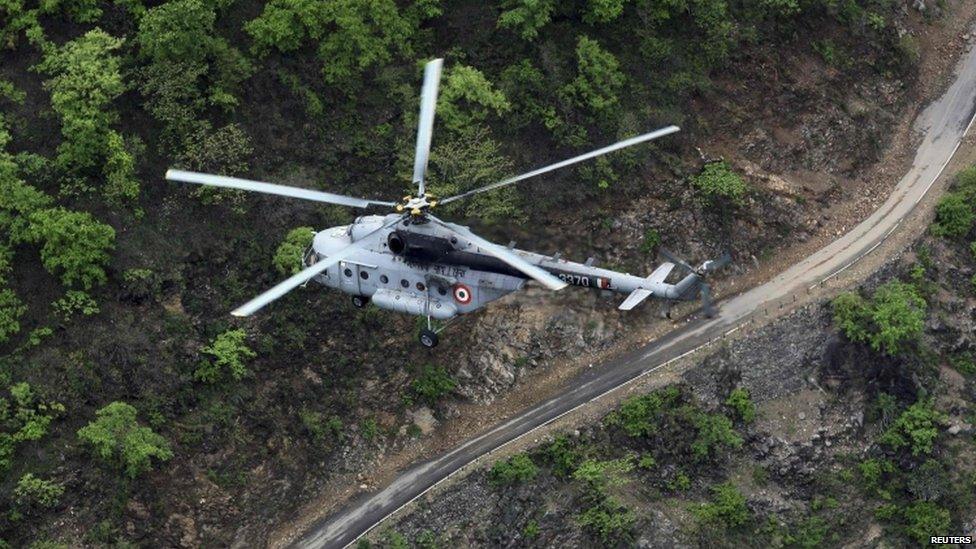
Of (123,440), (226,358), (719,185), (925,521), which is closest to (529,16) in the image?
(719,185)

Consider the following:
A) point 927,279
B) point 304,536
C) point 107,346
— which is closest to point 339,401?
point 304,536

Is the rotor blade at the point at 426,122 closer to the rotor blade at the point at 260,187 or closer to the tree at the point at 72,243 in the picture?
the rotor blade at the point at 260,187

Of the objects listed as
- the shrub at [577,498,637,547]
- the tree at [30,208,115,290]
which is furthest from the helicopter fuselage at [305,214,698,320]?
the shrub at [577,498,637,547]

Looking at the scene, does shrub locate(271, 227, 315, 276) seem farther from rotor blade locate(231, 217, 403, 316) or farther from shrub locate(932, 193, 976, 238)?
shrub locate(932, 193, 976, 238)

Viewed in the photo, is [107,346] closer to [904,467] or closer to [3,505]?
[3,505]

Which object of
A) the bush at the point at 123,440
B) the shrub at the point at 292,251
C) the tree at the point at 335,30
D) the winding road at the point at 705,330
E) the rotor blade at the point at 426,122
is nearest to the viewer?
the rotor blade at the point at 426,122

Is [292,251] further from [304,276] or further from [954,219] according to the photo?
[954,219]

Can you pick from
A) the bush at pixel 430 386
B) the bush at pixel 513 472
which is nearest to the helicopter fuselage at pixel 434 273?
the bush at pixel 430 386
